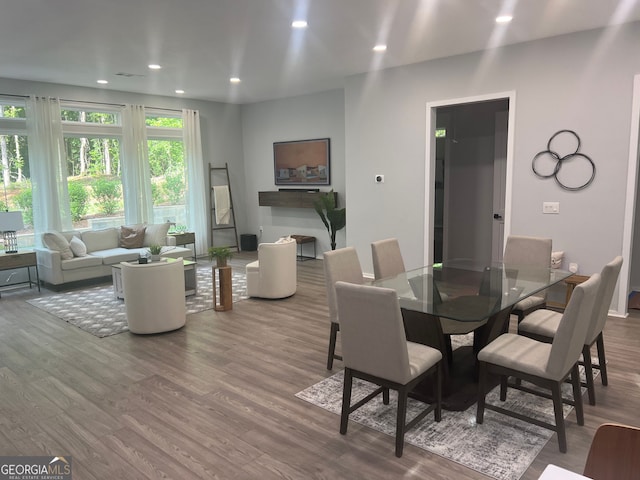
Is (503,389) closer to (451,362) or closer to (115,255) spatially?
(451,362)

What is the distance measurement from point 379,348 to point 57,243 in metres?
5.43

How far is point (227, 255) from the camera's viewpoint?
5.07 metres

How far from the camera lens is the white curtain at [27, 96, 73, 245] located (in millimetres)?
6516

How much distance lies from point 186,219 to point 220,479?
6799 mm

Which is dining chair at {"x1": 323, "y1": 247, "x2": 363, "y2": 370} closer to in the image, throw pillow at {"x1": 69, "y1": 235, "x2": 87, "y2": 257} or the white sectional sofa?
the white sectional sofa

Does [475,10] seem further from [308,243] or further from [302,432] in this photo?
[308,243]

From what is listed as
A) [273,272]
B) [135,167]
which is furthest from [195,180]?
[273,272]

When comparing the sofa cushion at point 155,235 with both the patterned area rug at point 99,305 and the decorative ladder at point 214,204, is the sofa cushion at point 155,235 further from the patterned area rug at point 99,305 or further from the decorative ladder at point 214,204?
the decorative ladder at point 214,204

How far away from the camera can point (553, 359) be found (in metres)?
→ 2.40

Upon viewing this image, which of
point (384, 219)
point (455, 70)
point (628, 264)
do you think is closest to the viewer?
point (628, 264)

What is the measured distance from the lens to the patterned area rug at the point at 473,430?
2.39 m

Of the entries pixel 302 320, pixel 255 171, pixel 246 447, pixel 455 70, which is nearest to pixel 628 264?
pixel 455 70

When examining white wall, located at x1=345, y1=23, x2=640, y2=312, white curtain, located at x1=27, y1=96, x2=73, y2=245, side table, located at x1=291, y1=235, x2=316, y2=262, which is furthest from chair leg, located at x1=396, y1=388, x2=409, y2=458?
white curtain, located at x1=27, y1=96, x2=73, y2=245

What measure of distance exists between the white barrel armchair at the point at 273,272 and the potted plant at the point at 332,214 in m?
1.74
